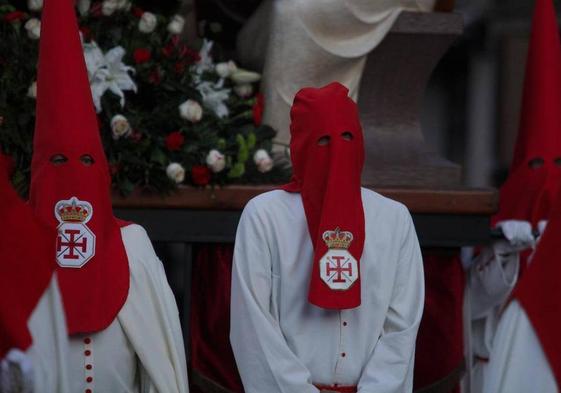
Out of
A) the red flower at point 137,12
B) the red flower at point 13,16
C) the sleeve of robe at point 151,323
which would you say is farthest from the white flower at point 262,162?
the sleeve of robe at point 151,323

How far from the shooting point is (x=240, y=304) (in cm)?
463

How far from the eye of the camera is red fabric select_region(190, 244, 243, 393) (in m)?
5.75

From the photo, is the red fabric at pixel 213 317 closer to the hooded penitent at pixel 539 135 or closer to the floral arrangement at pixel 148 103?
the floral arrangement at pixel 148 103

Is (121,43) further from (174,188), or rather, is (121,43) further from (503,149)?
(503,149)

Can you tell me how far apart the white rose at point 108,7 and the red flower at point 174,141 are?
75 centimetres

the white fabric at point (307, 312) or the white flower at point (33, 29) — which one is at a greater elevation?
the white flower at point (33, 29)

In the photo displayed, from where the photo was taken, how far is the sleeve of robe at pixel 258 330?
4.55 metres

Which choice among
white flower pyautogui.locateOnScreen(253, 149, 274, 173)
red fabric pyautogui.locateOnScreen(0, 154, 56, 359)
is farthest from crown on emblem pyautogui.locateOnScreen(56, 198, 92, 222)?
white flower pyautogui.locateOnScreen(253, 149, 274, 173)

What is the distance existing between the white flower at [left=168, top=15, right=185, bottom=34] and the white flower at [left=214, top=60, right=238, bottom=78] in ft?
0.88

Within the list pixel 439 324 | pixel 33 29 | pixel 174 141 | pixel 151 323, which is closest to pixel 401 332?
pixel 151 323

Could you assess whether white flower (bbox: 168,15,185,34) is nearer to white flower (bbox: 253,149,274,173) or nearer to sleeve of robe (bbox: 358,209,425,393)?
white flower (bbox: 253,149,274,173)

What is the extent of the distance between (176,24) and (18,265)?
259 centimetres

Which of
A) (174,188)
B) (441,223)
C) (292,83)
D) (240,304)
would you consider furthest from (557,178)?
(240,304)

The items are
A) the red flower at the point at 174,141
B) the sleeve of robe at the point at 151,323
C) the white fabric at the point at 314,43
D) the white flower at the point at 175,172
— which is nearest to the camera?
the sleeve of robe at the point at 151,323
